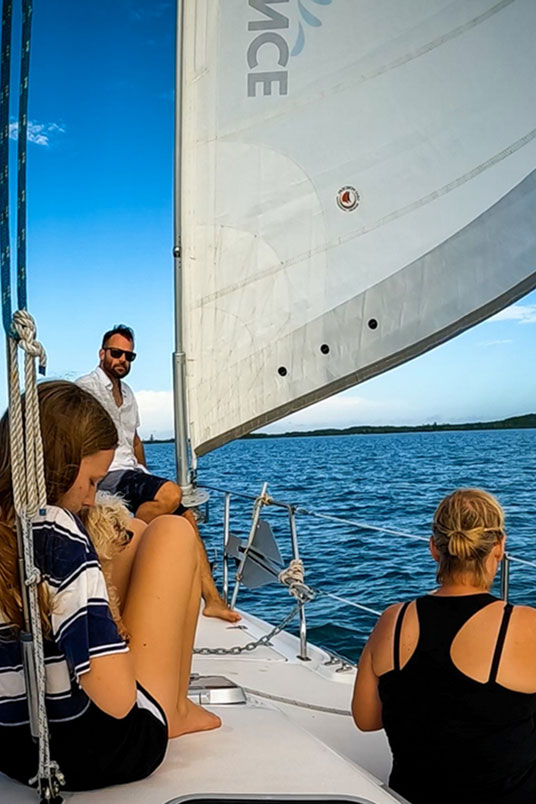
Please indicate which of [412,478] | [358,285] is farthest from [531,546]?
[412,478]

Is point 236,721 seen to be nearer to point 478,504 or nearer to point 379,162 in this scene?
point 478,504

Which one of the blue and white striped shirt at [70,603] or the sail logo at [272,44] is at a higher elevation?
the sail logo at [272,44]

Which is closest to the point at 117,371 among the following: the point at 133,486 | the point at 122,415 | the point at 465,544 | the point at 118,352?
the point at 118,352

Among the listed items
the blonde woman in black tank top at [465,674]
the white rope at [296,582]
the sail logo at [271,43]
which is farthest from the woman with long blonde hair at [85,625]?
the sail logo at [271,43]

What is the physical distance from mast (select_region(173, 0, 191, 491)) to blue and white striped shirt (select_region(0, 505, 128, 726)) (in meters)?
1.94

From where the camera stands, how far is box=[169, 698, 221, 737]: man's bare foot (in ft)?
5.18

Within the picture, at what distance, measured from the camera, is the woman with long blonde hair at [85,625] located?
125 centimetres

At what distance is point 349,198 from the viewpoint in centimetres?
309

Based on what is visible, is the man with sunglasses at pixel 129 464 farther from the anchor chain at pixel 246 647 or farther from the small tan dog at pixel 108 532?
the small tan dog at pixel 108 532

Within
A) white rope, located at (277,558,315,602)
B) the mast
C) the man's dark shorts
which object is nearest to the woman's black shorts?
white rope, located at (277,558,315,602)

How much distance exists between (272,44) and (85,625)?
2.51 metres

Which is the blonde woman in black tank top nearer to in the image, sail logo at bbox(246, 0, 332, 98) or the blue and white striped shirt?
the blue and white striped shirt

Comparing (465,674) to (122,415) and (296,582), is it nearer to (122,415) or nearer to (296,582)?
(296,582)

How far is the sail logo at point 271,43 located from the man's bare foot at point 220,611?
1911mm
